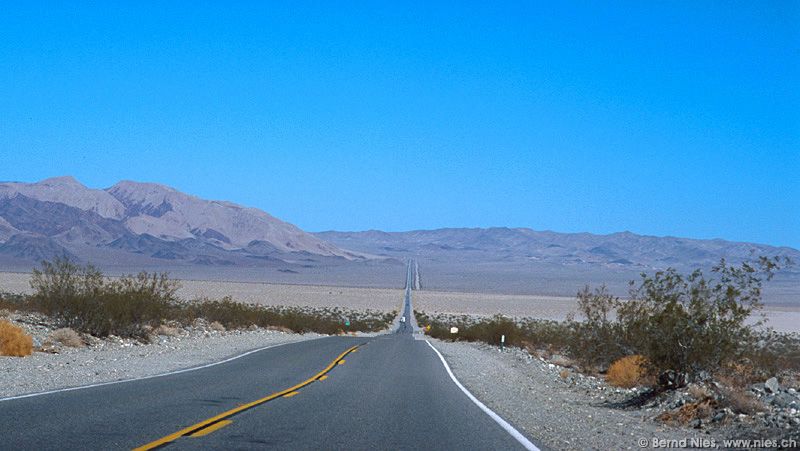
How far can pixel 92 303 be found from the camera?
2942 centimetres

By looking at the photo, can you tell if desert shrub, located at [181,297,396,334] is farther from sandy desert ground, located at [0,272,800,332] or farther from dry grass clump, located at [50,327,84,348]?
sandy desert ground, located at [0,272,800,332]

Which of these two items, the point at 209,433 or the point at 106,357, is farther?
the point at 106,357

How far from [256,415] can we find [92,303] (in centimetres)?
1893

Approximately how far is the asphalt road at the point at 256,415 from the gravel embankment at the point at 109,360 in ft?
5.28

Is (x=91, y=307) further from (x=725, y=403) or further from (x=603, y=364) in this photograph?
(x=725, y=403)

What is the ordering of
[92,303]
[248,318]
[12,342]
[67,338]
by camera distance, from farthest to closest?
1. [248,318]
2. [92,303]
3. [67,338]
4. [12,342]

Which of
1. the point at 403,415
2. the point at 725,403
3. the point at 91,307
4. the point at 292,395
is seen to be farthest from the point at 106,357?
the point at 725,403

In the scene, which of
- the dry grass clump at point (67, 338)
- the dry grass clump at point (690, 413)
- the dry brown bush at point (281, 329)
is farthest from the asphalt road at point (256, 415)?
the dry brown bush at point (281, 329)

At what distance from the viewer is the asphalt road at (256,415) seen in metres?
10.2

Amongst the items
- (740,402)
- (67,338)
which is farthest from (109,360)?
(740,402)

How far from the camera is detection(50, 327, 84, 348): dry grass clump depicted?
86.4 ft

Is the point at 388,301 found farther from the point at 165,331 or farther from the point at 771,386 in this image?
the point at 771,386

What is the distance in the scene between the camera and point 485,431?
12.0 meters

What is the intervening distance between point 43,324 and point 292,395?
58.3 ft
